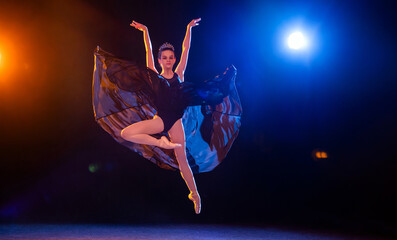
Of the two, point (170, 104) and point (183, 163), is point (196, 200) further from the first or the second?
point (170, 104)

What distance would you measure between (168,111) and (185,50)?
2.92ft

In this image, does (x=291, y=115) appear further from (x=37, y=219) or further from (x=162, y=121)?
(x=37, y=219)

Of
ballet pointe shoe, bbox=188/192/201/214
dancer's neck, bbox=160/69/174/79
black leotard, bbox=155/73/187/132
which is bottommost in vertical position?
ballet pointe shoe, bbox=188/192/201/214

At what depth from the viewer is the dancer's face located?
4219 millimetres

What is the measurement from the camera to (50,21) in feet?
14.8

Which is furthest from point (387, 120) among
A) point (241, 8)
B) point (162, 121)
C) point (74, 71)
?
point (74, 71)

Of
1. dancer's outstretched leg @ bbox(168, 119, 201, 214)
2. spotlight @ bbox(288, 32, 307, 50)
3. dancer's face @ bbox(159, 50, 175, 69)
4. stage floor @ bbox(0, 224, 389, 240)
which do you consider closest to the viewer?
stage floor @ bbox(0, 224, 389, 240)

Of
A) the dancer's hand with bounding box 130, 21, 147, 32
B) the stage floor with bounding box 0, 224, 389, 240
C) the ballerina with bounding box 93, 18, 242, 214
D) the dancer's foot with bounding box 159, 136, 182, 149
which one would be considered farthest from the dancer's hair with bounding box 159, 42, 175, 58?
the stage floor with bounding box 0, 224, 389, 240

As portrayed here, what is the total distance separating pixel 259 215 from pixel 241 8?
2775mm

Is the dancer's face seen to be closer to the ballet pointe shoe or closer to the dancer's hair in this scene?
the dancer's hair

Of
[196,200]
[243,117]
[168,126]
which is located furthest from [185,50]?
[196,200]

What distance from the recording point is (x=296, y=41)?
4.94m

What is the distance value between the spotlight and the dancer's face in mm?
1744

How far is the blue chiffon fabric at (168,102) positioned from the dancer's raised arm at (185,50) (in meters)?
0.23
